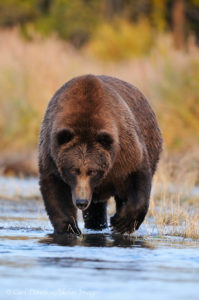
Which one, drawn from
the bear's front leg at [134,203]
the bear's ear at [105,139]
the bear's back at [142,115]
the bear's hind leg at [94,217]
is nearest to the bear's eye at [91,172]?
the bear's ear at [105,139]

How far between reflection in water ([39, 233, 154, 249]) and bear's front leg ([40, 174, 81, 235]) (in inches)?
3.8

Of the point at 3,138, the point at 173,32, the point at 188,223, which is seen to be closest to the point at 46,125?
the point at 188,223

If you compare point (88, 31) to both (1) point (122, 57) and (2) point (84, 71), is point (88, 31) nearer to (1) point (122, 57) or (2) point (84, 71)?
(1) point (122, 57)

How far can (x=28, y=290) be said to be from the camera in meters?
5.27

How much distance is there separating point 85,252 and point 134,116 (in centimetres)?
207

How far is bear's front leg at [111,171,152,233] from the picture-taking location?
7.99 metres

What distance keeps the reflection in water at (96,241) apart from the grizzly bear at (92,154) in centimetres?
11

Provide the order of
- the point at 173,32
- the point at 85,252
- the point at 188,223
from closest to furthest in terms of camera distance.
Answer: the point at 85,252
the point at 188,223
the point at 173,32

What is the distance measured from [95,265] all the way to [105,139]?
1328mm

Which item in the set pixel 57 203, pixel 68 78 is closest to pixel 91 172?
pixel 57 203

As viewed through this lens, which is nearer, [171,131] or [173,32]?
[171,131]

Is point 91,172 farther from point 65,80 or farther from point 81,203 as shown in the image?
point 65,80

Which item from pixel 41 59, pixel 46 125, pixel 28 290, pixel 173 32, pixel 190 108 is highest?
pixel 173 32

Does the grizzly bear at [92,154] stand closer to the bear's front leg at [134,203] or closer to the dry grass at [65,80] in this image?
the bear's front leg at [134,203]
